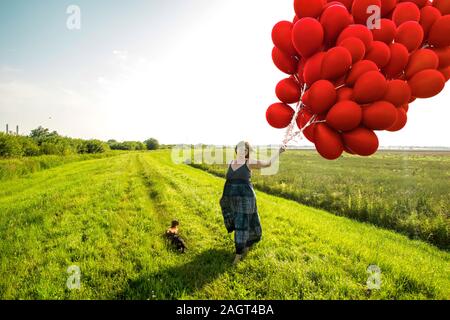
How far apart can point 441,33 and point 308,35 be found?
135cm

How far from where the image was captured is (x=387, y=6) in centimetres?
310

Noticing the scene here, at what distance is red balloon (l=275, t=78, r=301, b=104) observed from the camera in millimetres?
3512

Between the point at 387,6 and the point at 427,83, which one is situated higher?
the point at 387,6

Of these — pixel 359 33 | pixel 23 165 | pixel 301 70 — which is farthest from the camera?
pixel 23 165

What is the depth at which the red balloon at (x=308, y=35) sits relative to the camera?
2.93 meters

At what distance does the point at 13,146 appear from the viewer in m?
30.2

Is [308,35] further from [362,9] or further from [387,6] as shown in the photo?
[387,6]

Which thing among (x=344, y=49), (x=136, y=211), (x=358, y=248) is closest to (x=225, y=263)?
(x=358, y=248)

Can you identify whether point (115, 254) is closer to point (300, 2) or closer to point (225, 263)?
point (225, 263)

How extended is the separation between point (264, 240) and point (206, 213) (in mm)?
2688

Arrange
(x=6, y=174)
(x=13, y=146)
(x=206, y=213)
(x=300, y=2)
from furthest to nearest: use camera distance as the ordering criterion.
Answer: (x=13, y=146) → (x=6, y=174) → (x=206, y=213) → (x=300, y=2)

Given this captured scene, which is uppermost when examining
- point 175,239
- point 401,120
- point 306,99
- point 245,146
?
point 306,99

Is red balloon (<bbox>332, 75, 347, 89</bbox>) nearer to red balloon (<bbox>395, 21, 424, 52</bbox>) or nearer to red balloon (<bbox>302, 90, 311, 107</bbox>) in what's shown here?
red balloon (<bbox>302, 90, 311, 107</bbox>)

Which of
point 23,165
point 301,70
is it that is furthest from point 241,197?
point 23,165
